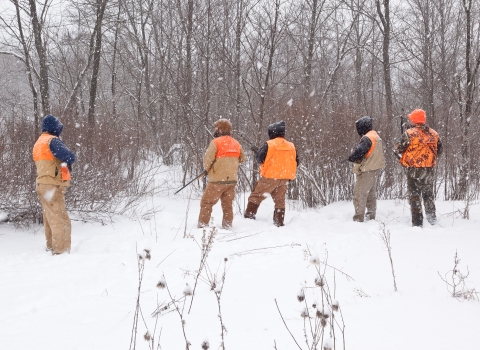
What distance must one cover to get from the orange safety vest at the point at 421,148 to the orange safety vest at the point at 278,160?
1601mm

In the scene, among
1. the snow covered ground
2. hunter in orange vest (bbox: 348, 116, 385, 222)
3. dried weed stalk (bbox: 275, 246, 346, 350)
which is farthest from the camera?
hunter in orange vest (bbox: 348, 116, 385, 222)

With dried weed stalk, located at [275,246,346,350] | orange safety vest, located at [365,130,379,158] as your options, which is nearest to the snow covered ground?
dried weed stalk, located at [275,246,346,350]

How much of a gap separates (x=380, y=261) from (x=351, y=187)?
409cm

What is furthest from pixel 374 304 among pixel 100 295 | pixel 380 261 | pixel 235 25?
pixel 235 25

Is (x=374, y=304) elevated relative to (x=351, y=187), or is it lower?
lower

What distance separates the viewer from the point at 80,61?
1504 centimetres

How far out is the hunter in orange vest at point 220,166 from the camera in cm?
539

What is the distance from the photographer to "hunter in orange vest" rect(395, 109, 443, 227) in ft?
17.1

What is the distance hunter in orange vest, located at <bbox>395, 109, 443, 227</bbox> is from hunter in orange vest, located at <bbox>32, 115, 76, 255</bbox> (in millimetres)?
4258

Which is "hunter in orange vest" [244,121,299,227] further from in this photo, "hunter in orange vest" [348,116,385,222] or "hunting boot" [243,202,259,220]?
"hunter in orange vest" [348,116,385,222]

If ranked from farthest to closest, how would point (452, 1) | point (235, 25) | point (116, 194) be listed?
point (452, 1) < point (235, 25) < point (116, 194)

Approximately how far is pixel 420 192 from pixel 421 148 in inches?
23.9

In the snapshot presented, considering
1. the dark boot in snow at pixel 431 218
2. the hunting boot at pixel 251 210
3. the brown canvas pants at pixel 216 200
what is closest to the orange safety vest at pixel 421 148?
the dark boot in snow at pixel 431 218

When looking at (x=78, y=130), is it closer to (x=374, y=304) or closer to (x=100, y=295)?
(x=100, y=295)
